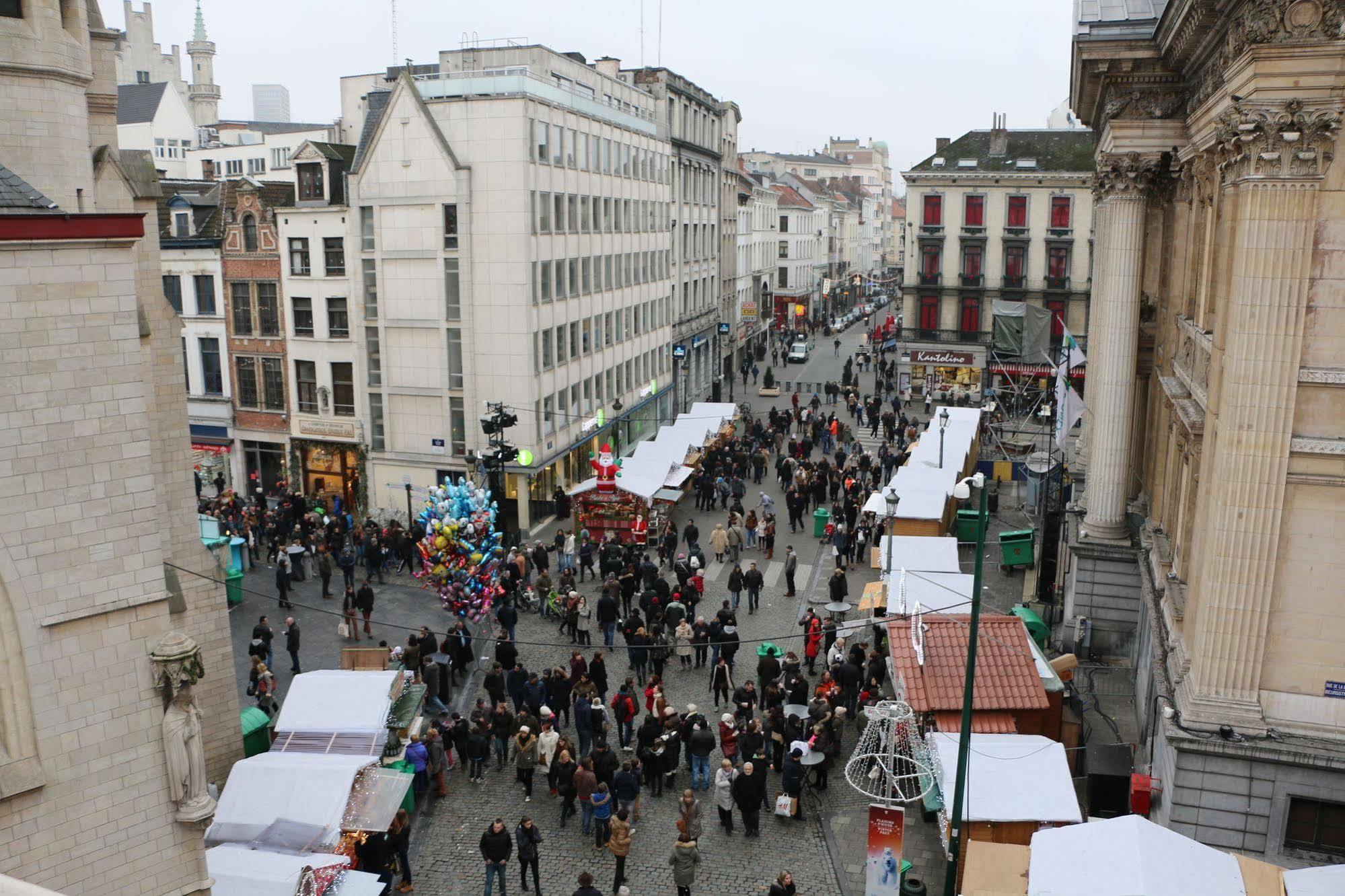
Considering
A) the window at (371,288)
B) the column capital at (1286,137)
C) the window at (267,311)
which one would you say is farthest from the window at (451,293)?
the column capital at (1286,137)

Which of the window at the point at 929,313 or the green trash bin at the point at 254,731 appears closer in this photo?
the green trash bin at the point at 254,731

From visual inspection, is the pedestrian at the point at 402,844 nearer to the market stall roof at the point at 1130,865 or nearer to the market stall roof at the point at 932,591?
the market stall roof at the point at 1130,865

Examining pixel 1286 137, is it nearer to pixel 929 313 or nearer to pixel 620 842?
pixel 620 842

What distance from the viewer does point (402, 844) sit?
14.7 m

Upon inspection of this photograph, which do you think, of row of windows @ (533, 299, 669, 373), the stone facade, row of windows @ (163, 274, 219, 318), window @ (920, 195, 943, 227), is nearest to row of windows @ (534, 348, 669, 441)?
row of windows @ (533, 299, 669, 373)

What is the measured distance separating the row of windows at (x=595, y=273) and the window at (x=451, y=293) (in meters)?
0.15

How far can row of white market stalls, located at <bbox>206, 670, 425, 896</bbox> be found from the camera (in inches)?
485

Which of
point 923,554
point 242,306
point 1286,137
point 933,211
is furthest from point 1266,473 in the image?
point 933,211

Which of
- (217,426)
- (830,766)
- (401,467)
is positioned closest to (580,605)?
(830,766)

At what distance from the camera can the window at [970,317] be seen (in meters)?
56.4

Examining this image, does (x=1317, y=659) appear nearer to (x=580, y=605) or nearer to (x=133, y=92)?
(x=580, y=605)

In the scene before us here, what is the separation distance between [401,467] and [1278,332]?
26784mm

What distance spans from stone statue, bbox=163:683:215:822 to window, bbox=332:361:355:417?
2556 cm

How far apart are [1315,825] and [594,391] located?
97.1ft
